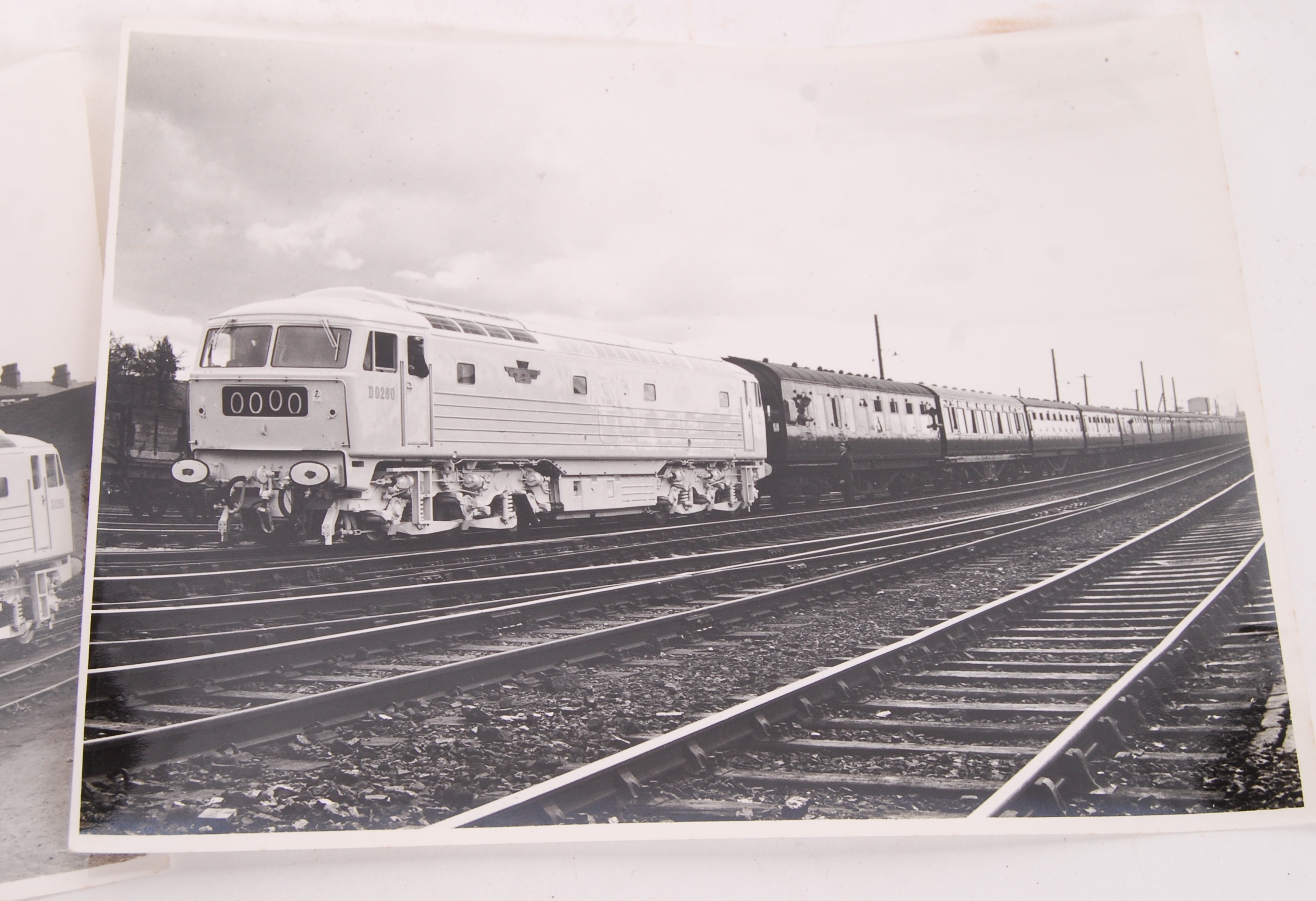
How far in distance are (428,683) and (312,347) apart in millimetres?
1363

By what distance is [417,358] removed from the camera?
329 centimetres

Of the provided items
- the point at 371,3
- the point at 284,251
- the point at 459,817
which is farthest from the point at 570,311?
the point at 459,817

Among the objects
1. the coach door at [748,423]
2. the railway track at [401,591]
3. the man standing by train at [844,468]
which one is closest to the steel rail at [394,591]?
the railway track at [401,591]

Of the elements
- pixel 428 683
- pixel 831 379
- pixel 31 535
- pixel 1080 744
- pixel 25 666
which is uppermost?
pixel 831 379

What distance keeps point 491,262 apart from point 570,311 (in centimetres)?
31

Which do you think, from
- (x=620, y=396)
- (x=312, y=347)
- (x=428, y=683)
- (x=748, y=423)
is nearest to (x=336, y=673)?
(x=428, y=683)

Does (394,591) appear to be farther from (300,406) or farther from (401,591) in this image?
(300,406)

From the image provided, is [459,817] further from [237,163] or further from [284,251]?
[237,163]

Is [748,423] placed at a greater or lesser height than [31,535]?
greater

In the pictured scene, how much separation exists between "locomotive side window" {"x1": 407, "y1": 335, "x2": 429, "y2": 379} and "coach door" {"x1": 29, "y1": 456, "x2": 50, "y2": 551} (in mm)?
1260

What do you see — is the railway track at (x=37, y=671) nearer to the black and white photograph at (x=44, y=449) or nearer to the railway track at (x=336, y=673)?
the black and white photograph at (x=44, y=449)

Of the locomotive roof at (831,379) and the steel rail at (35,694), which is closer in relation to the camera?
the steel rail at (35,694)

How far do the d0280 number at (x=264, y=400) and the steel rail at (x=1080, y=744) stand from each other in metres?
2.64

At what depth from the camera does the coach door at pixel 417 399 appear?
3248 mm
